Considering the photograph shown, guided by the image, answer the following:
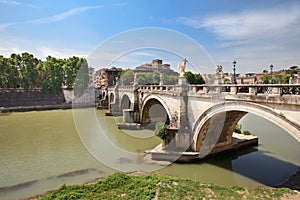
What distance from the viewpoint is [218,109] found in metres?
9.41

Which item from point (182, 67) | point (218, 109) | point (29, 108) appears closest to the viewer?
point (218, 109)

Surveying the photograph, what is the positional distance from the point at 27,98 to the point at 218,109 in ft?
122

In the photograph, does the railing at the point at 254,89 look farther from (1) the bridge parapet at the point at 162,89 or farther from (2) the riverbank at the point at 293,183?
(2) the riverbank at the point at 293,183

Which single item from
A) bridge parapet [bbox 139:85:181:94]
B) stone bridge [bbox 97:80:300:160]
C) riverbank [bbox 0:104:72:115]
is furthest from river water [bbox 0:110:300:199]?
riverbank [bbox 0:104:72:115]

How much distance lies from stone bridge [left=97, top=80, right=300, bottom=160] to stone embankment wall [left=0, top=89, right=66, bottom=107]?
27.3 meters

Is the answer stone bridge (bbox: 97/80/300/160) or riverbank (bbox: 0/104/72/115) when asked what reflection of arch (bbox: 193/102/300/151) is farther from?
riverbank (bbox: 0/104/72/115)

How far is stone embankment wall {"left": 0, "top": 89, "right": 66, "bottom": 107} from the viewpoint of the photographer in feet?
114

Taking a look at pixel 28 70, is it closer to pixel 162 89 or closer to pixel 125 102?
pixel 125 102

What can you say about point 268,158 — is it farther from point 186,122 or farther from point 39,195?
point 39,195

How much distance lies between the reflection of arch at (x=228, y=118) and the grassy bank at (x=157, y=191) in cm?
243

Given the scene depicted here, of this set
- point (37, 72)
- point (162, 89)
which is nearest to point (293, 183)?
point (162, 89)

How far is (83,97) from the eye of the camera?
38594mm

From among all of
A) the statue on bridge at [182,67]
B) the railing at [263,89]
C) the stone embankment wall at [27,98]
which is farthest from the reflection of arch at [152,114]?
the stone embankment wall at [27,98]

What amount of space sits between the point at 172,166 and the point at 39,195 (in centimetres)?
589
